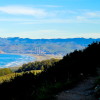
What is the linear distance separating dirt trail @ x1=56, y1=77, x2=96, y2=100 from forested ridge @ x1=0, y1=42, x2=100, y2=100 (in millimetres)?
272

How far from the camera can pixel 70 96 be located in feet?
26.1

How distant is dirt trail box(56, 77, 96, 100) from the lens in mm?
7703

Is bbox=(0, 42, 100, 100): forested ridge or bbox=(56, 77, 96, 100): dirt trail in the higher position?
bbox=(0, 42, 100, 100): forested ridge

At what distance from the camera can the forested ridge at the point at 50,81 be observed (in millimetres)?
7584

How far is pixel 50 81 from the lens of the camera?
10.2m

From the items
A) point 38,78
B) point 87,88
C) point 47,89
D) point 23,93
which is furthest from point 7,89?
point 87,88

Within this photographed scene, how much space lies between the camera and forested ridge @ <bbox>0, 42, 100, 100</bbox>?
7.58 m

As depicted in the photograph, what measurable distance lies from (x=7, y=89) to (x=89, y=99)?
2.83 metres

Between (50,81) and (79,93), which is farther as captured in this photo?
(50,81)

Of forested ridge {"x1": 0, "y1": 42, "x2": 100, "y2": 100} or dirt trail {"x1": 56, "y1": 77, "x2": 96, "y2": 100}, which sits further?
dirt trail {"x1": 56, "y1": 77, "x2": 96, "y2": 100}

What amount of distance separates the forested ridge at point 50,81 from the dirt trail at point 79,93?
0.27 metres

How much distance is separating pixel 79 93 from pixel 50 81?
211 centimetres

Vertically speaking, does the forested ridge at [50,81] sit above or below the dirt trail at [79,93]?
above

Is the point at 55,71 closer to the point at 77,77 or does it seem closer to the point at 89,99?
the point at 77,77
